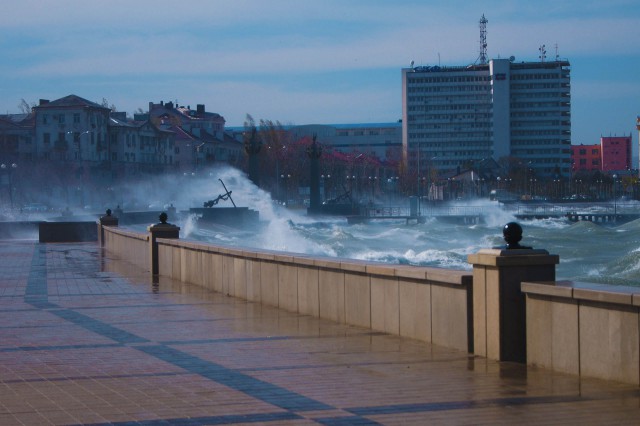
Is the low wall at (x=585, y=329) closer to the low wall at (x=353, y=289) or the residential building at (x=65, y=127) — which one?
the low wall at (x=353, y=289)

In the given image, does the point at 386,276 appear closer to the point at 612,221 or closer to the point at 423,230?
the point at 423,230

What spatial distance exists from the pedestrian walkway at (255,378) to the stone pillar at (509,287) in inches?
8.5

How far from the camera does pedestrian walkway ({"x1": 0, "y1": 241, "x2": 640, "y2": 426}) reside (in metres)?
7.60

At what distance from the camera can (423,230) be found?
352 ft

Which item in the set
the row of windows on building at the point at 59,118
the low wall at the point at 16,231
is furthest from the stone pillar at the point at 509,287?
the row of windows on building at the point at 59,118

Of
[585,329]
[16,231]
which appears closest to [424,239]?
[16,231]

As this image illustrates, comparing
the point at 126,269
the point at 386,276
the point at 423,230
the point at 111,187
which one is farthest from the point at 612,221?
the point at 386,276

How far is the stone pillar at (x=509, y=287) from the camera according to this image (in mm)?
9695

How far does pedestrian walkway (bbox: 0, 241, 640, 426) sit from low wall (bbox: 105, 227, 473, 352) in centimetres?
23

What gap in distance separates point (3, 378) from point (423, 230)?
324ft

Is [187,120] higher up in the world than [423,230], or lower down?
higher up

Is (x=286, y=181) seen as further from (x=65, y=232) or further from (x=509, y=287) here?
(x=509, y=287)

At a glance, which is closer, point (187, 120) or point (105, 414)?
point (105, 414)

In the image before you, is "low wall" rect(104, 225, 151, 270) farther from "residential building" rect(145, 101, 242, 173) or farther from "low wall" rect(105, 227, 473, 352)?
"residential building" rect(145, 101, 242, 173)
